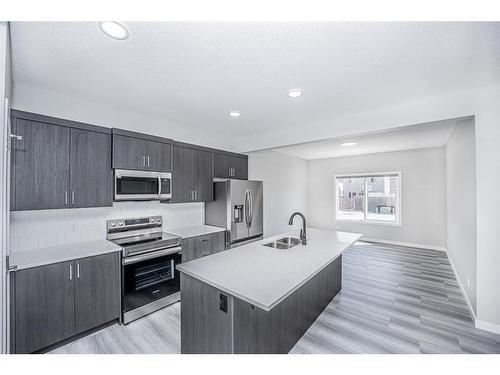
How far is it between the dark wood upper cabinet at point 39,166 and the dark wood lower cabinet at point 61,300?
2.02 feet

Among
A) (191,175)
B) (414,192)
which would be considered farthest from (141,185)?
(414,192)

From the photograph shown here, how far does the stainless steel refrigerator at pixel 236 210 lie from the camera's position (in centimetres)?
350

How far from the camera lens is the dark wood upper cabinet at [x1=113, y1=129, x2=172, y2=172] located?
2.55m

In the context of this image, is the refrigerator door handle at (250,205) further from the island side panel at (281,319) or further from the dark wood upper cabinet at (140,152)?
the island side panel at (281,319)

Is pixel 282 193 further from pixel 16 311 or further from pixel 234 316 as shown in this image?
pixel 16 311

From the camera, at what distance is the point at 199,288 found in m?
1.64

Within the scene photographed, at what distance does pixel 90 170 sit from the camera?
2.35 m

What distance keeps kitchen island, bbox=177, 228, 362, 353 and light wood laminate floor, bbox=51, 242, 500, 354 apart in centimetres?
37

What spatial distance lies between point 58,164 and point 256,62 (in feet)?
6.96

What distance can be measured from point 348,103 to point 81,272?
3.39 meters

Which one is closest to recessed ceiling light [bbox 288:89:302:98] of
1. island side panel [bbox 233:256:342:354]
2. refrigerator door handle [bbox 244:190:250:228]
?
refrigerator door handle [bbox 244:190:250:228]

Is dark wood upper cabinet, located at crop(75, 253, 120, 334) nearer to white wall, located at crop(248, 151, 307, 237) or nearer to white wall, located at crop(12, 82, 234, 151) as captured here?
white wall, located at crop(12, 82, 234, 151)

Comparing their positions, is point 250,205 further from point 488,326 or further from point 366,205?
point 366,205
